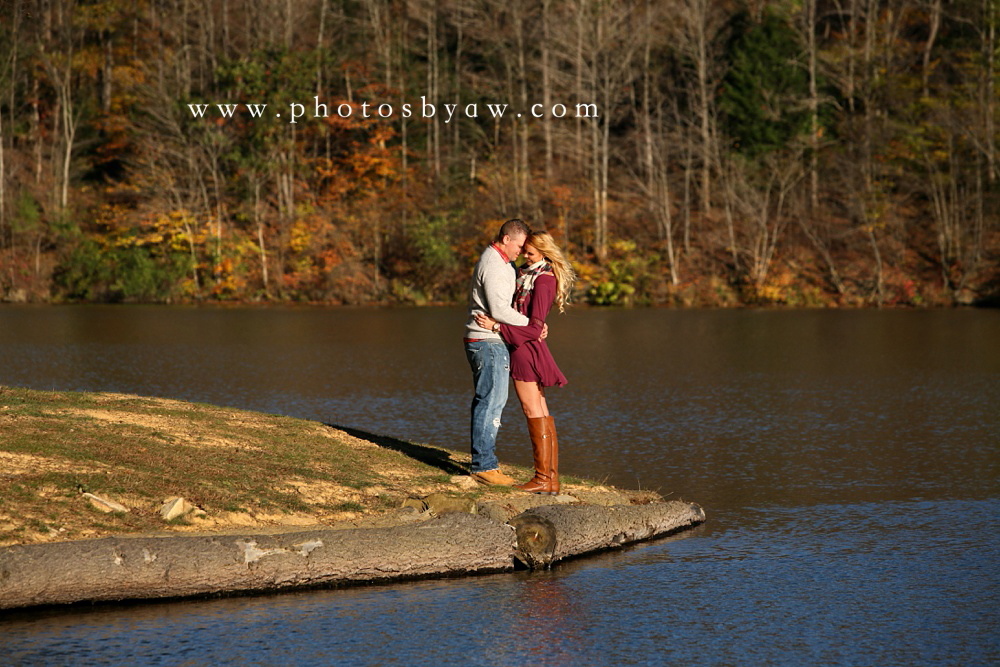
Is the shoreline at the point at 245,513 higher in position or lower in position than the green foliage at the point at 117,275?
lower

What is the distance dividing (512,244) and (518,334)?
2.35 feet

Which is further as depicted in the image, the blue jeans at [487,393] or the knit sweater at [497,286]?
the blue jeans at [487,393]

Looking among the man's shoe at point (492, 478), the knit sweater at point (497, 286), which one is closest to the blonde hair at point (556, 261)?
the knit sweater at point (497, 286)

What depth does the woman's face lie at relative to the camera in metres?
10.7

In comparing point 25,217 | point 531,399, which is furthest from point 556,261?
point 25,217

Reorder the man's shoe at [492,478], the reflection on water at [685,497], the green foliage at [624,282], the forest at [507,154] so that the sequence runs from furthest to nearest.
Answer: the forest at [507,154] < the green foliage at [624,282] < the man's shoe at [492,478] < the reflection on water at [685,497]

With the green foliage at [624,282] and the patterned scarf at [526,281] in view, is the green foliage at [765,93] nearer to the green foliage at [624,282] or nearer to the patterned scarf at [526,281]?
the green foliage at [624,282]

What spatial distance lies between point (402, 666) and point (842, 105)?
5519 cm

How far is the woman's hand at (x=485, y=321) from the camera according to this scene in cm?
1073

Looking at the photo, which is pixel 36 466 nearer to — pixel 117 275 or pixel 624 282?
pixel 624 282

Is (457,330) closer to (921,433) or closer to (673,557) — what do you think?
(921,433)

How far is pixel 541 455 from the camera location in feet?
34.9

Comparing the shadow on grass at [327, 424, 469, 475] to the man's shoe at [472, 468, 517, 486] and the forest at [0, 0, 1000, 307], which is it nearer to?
the man's shoe at [472, 468, 517, 486]

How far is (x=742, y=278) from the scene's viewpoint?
1975 inches
